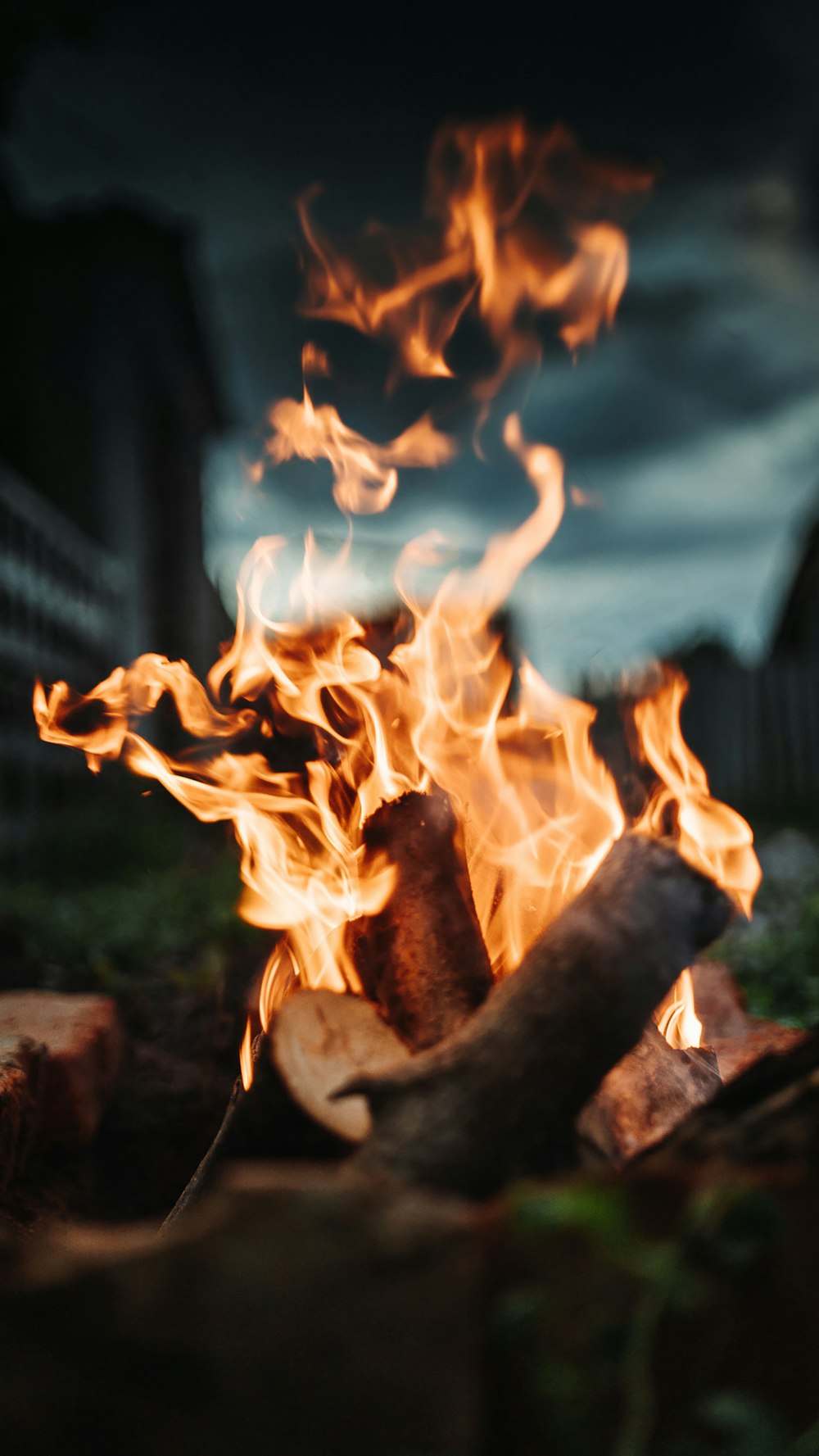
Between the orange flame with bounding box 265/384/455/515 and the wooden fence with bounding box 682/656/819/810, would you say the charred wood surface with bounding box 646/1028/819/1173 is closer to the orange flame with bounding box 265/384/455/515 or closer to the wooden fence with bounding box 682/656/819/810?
the orange flame with bounding box 265/384/455/515

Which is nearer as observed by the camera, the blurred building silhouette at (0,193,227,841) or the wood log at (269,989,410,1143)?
the wood log at (269,989,410,1143)

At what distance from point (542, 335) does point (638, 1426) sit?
2.80 m

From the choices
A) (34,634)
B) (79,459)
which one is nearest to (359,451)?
(34,634)

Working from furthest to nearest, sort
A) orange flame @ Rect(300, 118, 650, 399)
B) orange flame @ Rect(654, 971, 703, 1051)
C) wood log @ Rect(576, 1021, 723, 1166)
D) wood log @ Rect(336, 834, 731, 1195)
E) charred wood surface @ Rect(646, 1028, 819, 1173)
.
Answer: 1. orange flame @ Rect(300, 118, 650, 399)
2. orange flame @ Rect(654, 971, 703, 1051)
3. wood log @ Rect(576, 1021, 723, 1166)
4. wood log @ Rect(336, 834, 731, 1195)
5. charred wood surface @ Rect(646, 1028, 819, 1173)

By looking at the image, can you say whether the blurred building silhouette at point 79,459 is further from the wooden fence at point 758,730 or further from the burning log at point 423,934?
the wooden fence at point 758,730

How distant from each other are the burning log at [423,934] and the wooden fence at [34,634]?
5.26m

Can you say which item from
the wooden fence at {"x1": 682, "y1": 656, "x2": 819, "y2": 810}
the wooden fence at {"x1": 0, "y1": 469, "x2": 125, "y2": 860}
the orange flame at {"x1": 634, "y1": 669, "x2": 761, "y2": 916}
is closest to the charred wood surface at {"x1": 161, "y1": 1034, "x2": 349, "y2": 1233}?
the orange flame at {"x1": 634, "y1": 669, "x2": 761, "y2": 916}

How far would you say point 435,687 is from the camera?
2.48 m

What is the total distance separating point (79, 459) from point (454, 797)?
7815mm

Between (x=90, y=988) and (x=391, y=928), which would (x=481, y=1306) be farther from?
(x=90, y=988)

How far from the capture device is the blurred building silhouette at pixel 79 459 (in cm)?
705

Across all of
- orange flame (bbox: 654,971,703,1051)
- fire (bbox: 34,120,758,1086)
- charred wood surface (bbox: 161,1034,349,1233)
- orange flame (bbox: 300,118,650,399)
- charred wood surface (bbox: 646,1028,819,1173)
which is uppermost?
orange flame (bbox: 300,118,650,399)

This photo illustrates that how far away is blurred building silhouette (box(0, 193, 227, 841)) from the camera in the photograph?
705 centimetres

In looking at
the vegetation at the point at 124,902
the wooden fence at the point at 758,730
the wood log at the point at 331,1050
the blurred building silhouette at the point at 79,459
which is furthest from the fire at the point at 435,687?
the wooden fence at the point at 758,730
